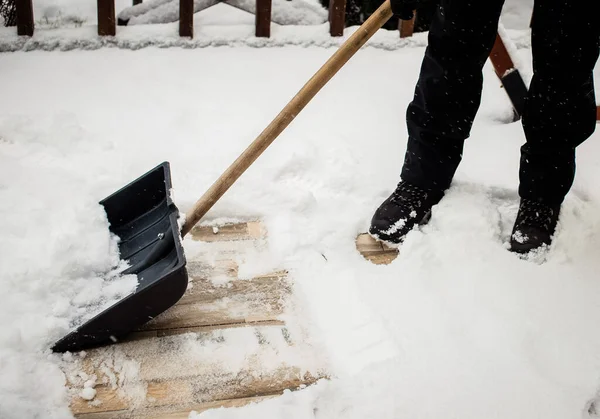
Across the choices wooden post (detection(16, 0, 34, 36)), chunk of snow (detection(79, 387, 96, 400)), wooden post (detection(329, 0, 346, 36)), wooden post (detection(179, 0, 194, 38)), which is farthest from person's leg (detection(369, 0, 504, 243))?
wooden post (detection(16, 0, 34, 36))

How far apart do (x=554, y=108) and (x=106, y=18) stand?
7.96 ft

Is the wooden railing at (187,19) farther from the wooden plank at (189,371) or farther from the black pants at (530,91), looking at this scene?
the wooden plank at (189,371)

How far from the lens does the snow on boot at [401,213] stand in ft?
6.63

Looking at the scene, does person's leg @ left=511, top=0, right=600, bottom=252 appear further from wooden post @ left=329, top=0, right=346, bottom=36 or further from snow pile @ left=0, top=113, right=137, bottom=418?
wooden post @ left=329, top=0, right=346, bottom=36

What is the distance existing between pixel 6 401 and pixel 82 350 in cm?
24

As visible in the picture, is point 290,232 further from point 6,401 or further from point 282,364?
point 6,401

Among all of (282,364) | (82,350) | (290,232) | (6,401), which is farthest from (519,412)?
(6,401)

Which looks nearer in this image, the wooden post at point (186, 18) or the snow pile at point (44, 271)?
the snow pile at point (44, 271)

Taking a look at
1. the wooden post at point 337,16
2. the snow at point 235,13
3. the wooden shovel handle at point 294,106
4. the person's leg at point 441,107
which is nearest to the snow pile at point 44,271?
the wooden shovel handle at point 294,106

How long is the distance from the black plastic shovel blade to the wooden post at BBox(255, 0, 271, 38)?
5.78ft

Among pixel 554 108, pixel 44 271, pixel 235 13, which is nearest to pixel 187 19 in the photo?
pixel 235 13

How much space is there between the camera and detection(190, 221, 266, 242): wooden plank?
2059 millimetres

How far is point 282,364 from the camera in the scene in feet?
5.25

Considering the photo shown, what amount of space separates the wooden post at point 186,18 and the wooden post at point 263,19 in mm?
377
